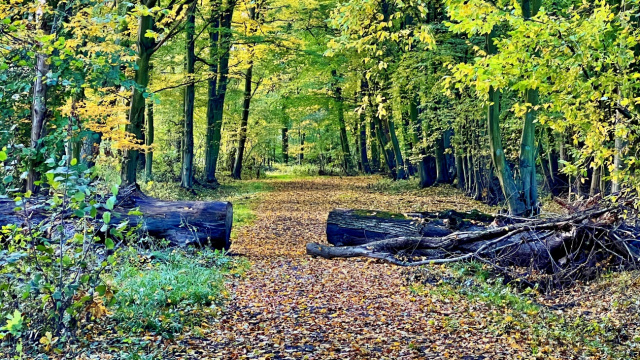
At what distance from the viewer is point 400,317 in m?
6.09

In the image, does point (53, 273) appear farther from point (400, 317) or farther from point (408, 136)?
point (408, 136)

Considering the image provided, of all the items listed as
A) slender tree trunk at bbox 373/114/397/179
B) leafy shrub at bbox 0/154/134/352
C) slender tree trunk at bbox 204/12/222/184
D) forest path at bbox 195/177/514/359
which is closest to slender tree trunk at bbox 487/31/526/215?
forest path at bbox 195/177/514/359

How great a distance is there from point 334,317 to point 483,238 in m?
3.87

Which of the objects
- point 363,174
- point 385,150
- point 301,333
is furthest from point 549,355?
point 363,174

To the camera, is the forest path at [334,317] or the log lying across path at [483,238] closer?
the forest path at [334,317]

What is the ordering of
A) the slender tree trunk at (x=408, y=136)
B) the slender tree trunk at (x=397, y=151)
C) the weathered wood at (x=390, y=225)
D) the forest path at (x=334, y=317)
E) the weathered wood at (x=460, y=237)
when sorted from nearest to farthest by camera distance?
the forest path at (x=334, y=317) → the weathered wood at (x=460, y=237) → the weathered wood at (x=390, y=225) → the slender tree trunk at (x=408, y=136) → the slender tree trunk at (x=397, y=151)

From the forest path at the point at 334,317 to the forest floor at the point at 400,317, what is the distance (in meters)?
0.01

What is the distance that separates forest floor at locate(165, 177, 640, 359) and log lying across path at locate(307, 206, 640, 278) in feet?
1.33

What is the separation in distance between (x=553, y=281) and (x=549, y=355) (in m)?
3.11

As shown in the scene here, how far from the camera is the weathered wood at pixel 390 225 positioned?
969 cm

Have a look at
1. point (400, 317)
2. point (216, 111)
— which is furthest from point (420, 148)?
point (400, 317)

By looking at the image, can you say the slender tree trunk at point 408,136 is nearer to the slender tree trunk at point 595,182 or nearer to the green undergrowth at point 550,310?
the slender tree trunk at point 595,182

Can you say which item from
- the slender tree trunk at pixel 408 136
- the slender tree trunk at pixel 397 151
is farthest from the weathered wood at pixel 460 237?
the slender tree trunk at pixel 397 151

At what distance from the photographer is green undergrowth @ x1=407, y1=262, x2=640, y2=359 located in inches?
205
